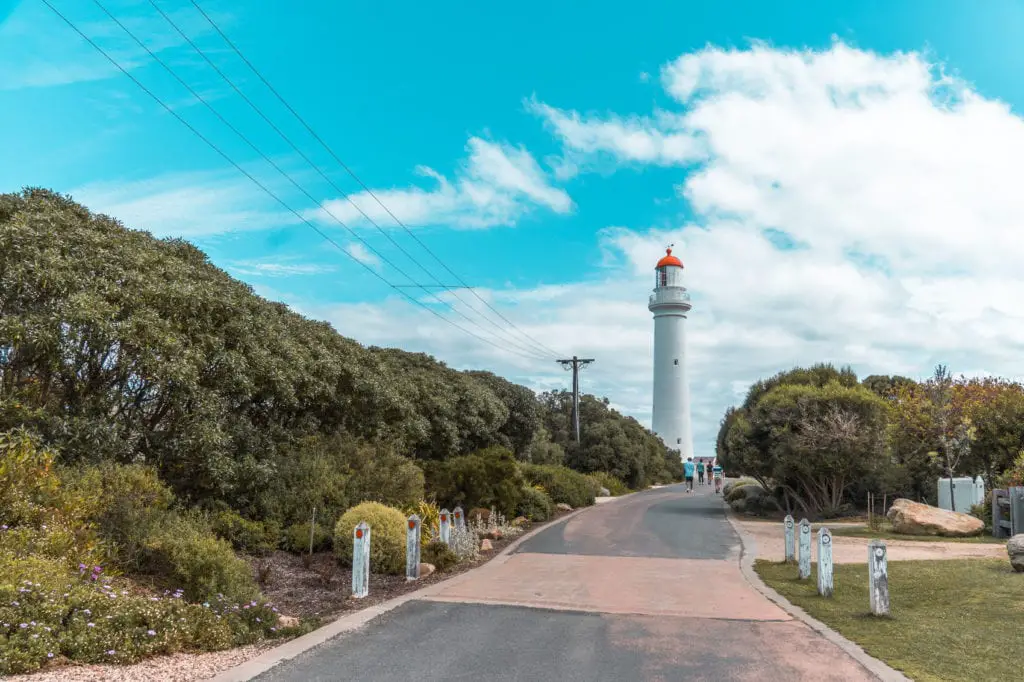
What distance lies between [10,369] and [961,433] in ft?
75.3

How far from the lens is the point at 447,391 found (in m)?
25.4

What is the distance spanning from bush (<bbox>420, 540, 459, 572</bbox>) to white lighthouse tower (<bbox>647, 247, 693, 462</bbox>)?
46069 millimetres

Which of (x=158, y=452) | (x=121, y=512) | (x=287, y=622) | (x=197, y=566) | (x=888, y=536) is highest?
(x=158, y=452)

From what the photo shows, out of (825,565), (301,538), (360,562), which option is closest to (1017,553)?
(825,565)

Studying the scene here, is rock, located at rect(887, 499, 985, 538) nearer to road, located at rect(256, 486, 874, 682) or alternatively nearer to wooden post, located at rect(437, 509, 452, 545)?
road, located at rect(256, 486, 874, 682)

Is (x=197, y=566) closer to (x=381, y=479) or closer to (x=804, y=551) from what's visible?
(x=381, y=479)

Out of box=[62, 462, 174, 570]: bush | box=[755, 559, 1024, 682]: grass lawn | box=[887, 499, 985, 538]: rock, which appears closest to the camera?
box=[755, 559, 1024, 682]: grass lawn

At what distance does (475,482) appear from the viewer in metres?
20.0

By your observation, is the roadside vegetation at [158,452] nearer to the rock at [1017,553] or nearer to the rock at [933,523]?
the rock at [1017,553]

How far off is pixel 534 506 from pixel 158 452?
1399 cm

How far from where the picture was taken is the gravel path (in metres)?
5.80

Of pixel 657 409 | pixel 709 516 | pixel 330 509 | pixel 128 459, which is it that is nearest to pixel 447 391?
pixel 709 516

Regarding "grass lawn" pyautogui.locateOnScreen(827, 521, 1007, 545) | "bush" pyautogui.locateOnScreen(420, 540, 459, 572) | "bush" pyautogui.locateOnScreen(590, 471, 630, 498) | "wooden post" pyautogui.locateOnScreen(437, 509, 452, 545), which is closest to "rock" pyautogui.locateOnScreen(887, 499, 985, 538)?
"grass lawn" pyautogui.locateOnScreen(827, 521, 1007, 545)

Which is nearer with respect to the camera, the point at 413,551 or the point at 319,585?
the point at 319,585
